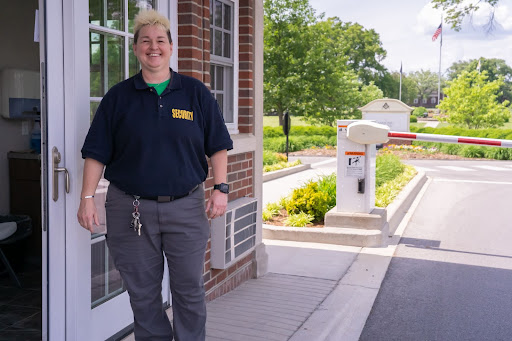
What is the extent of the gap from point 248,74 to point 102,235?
269 centimetres

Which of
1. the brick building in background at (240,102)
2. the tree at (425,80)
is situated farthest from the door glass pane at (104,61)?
the tree at (425,80)

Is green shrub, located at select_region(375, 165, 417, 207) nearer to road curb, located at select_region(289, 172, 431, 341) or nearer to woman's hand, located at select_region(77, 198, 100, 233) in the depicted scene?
road curb, located at select_region(289, 172, 431, 341)

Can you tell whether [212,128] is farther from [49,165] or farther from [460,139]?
[460,139]

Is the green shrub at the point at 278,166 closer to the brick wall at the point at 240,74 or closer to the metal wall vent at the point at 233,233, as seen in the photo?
the brick wall at the point at 240,74

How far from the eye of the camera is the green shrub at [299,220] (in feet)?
28.1

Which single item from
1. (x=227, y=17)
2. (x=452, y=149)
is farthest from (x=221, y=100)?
(x=452, y=149)

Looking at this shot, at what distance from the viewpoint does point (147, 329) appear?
3.36 meters

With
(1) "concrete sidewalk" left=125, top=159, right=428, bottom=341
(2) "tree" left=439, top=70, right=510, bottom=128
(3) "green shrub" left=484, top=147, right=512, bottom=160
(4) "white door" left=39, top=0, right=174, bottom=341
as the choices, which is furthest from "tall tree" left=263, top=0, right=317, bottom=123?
(4) "white door" left=39, top=0, right=174, bottom=341

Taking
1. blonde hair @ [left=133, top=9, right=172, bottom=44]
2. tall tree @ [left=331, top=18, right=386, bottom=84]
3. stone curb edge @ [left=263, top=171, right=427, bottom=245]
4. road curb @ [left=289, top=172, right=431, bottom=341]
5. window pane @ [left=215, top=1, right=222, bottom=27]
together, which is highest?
tall tree @ [left=331, top=18, right=386, bottom=84]

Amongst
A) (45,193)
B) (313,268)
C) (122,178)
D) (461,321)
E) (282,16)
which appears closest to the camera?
(122,178)

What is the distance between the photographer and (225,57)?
584 cm

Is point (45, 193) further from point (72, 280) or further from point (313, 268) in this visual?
point (313, 268)

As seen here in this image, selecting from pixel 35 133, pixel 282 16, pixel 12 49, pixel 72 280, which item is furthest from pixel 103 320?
pixel 282 16

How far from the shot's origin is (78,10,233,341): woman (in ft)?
10.4
